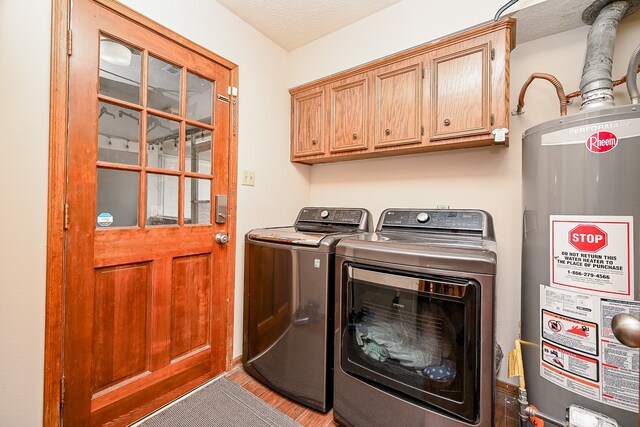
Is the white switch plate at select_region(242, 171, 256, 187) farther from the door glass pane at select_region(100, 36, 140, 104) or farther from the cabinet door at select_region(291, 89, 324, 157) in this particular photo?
the door glass pane at select_region(100, 36, 140, 104)

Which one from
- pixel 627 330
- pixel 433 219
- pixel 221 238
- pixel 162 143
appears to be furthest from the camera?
pixel 221 238

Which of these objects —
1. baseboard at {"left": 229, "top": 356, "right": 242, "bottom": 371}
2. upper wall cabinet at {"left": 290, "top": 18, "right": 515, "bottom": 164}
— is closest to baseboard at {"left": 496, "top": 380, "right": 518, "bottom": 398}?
upper wall cabinet at {"left": 290, "top": 18, "right": 515, "bottom": 164}

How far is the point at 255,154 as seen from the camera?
2.09 meters

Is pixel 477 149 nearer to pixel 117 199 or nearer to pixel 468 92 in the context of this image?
pixel 468 92

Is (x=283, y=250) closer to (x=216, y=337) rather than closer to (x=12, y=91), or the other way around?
(x=216, y=337)

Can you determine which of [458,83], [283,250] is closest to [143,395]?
[283,250]

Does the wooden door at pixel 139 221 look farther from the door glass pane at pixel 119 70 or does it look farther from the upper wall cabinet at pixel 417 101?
the upper wall cabinet at pixel 417 101

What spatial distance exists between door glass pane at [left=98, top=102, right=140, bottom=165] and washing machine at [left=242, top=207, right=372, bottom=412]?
85 centimetres

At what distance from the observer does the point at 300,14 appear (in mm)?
1956

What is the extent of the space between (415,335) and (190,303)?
133 cm

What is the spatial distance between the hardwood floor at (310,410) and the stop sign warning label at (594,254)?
936 mm

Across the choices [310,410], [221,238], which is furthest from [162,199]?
[310,410]

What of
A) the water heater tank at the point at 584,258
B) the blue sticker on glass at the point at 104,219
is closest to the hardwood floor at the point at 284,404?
the water heater tank at the point at 584,258

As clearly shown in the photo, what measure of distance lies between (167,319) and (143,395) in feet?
1.31
